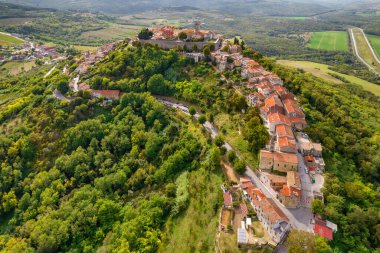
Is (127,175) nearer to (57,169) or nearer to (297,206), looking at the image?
(57,169)

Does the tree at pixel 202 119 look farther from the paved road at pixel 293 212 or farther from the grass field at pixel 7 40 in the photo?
the grass field at pixel 7 40

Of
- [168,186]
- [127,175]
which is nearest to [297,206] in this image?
[168,186]

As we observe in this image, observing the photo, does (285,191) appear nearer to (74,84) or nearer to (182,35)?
(182,35)

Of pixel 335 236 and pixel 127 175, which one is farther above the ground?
pixel 335 236

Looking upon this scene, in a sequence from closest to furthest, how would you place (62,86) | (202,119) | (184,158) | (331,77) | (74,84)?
(184,158), (202,119), (62,86), (74,84), (331,77)

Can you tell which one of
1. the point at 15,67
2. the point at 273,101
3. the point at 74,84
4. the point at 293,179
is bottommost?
the point at 15,67

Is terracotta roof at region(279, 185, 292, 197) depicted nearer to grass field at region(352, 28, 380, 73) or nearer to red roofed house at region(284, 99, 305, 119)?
red roofed house at region(284, 99, 305, 119)

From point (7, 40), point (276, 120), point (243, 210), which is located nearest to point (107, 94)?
point (276, 120)

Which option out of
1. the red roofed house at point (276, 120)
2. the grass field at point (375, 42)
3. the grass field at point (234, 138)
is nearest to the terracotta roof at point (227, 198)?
the grass field at point (234, 138)
